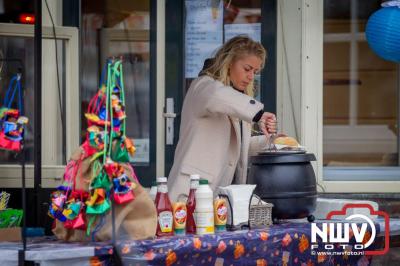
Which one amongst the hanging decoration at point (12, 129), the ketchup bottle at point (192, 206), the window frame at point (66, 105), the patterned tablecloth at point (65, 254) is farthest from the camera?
the window frame at point (66, 105)

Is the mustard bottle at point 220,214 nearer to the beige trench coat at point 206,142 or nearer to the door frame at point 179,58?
the beige trench coat at point 206,142

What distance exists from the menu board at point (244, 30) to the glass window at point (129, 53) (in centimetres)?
60

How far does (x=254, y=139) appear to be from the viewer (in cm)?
495

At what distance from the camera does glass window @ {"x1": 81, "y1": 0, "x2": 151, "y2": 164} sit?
6.30m

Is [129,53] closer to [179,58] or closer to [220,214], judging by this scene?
[179,58]

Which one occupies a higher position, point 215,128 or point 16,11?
point 16,11

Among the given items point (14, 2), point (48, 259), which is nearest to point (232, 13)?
point (14, 2)

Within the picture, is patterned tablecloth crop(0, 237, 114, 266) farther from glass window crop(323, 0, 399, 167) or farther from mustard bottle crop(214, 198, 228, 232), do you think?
glass window crop(323, 0, 399, 167)

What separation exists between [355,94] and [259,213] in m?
4.06

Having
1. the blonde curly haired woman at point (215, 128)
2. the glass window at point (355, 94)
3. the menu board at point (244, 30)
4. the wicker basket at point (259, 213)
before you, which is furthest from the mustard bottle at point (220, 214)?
the glass window at point (355, 94)

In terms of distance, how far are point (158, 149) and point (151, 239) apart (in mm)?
2438

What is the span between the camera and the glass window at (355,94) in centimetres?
700

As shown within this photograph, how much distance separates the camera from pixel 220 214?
4086 millimetres

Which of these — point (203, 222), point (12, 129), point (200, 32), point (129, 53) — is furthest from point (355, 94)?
point (12, 129)
